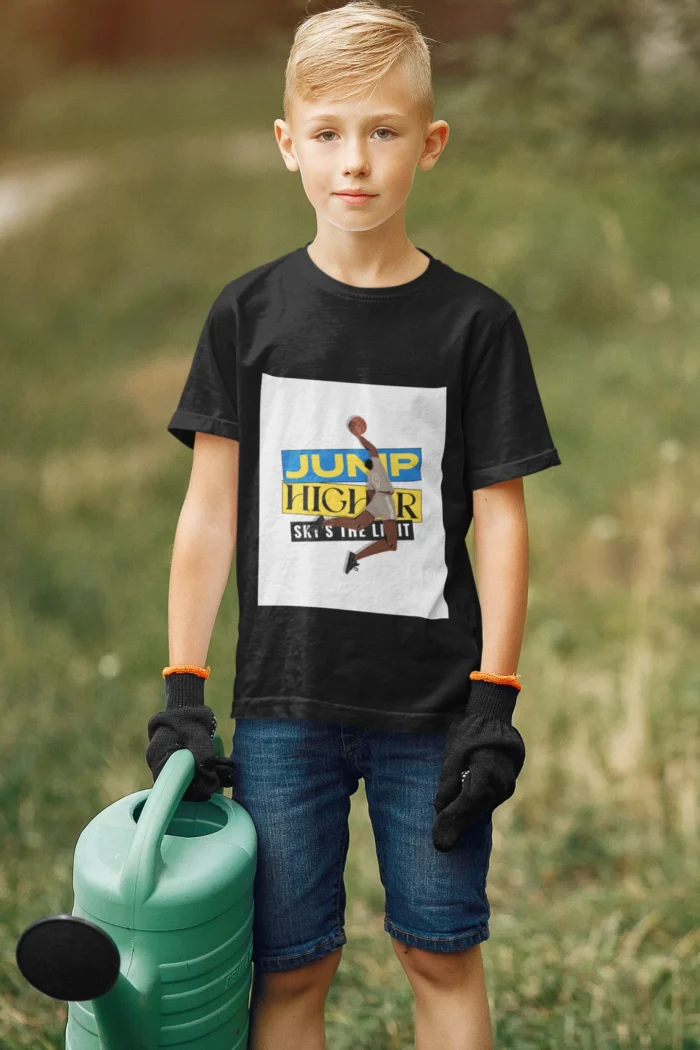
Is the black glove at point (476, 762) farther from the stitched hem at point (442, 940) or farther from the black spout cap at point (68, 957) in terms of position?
the black spout cap at point (68, 957)

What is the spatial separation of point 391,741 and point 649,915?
1289 millimetres

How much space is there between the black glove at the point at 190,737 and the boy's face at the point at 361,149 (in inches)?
28.4

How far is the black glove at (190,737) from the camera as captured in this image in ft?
5.47

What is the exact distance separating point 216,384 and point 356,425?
0.23m

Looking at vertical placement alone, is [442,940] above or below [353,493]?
below

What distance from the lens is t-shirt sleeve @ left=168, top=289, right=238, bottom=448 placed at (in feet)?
5.72

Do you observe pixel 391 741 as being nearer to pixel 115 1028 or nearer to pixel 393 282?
pixel 115 1028

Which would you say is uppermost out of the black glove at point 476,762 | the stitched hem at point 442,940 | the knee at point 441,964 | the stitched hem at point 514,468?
the stitched hem at point 514,468

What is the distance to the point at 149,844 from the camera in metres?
1.49

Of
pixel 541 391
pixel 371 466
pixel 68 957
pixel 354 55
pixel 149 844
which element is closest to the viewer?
pixel 68 957

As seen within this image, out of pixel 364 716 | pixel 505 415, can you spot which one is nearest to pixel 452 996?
pixel 364 716

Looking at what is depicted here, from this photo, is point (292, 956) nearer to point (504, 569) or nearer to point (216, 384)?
point (504, 569)

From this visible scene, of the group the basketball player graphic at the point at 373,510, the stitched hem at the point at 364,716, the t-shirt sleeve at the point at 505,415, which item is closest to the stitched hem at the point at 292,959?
the stitched hem at the point at 364,716

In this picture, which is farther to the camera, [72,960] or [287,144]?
[287,144]
